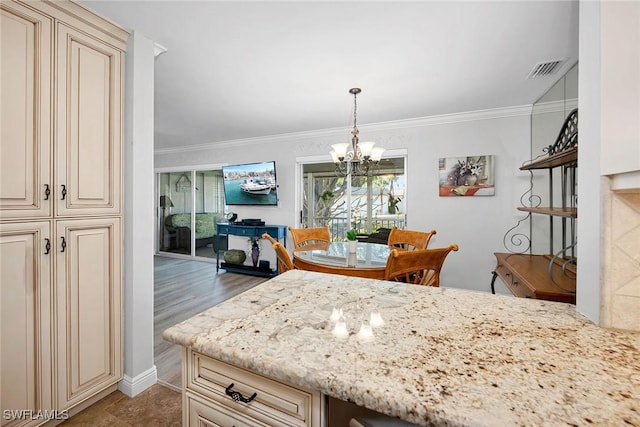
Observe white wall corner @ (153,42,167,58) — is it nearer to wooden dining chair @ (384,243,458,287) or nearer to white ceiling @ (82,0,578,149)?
white ceiling @ (82,0,578,149)

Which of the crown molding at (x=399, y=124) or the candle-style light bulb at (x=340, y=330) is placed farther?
the crown molding at (x=399, y=124)

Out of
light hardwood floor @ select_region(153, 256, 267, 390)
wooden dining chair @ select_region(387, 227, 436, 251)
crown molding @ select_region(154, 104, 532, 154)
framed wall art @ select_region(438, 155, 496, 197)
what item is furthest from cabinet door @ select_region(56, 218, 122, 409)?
framed wall art @ select_region(438, 155, 496, 197)

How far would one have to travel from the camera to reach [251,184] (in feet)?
16.0

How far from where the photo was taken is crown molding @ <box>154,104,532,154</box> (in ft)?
10.9

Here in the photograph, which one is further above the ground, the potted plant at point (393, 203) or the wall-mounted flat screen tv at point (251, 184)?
the wall-mounted flat screen tv at point (251, 184)

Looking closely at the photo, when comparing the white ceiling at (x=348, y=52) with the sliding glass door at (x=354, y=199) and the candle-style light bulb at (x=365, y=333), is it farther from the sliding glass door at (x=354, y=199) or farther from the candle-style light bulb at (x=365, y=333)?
the candle-style light bulb at (x=365, y=333)

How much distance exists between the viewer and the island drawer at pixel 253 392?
0.63 meters

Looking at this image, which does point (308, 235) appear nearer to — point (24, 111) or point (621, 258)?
point (24, 111)

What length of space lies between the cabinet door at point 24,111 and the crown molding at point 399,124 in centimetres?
327

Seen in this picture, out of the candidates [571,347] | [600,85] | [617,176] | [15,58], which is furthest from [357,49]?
[571,347]

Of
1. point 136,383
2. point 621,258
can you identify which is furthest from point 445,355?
point 136,383

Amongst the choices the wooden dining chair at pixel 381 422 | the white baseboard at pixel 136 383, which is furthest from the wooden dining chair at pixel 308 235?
the wooden dining chair at pixel 381 422

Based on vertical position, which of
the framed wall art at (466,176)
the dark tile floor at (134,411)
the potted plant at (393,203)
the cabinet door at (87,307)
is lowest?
the dark tile floor at (134,411)

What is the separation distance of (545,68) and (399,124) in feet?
5.68
